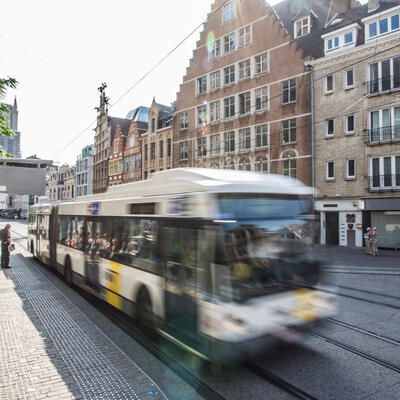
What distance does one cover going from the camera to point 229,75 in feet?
108

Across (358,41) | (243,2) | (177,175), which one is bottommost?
(177,175)

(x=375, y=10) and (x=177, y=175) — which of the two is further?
(x=375, y=10)

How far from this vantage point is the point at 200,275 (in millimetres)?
4922

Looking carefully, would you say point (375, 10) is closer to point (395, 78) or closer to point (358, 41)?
point (358, 41)

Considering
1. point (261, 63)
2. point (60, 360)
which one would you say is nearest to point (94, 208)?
point (60, 360)

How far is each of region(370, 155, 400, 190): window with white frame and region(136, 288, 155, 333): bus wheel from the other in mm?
20766

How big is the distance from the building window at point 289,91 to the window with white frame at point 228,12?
9671mm

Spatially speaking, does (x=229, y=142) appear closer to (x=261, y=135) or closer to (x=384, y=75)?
(x=261, y=135)

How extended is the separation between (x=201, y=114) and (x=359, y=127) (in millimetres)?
16154

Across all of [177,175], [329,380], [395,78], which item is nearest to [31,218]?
[177,175]

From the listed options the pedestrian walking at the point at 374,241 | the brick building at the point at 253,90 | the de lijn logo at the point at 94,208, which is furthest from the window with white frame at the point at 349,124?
the de lijn logo at the point at 94,208

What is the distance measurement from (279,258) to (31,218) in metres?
15.6

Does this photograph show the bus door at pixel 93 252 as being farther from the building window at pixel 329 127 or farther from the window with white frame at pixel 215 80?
the window with white frame at pixel 215 80

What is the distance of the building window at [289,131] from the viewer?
90.5 ft
